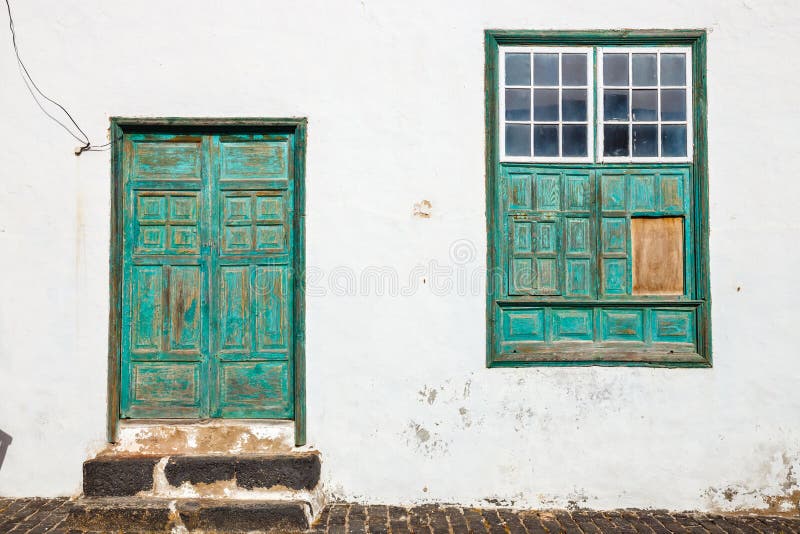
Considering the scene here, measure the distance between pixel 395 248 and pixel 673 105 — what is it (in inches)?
98.9

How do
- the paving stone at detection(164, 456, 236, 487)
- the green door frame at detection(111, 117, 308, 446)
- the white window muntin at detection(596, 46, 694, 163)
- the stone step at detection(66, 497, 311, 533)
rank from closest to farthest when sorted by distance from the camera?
the stone step at detection(66, 497, 311, 533) → the paving stone at detection(164, 456, 236, 487) → the green door frame at detection(111, 117, 308, 446) → the white window muntin at detection(596, 46, 694, 163)

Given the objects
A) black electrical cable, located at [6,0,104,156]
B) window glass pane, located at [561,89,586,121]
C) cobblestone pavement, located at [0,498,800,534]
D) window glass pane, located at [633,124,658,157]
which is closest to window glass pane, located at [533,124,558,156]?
window glass pane, located at [561,89,586,121]

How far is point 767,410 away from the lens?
17.6ft

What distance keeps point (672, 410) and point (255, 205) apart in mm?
3638

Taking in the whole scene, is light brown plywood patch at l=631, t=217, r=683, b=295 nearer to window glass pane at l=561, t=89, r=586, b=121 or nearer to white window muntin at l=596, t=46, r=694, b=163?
white window muntin at l=596, t=46, r=694, b=163

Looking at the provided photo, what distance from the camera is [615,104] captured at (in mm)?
5566

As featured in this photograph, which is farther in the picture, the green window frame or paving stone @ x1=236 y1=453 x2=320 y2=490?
the green window frame

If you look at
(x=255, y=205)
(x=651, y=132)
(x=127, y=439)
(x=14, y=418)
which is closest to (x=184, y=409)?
(x=127, y=439)

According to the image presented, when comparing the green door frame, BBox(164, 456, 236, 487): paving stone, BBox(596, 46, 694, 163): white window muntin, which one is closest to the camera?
BBox(164, 456, 236, 487): paving stone

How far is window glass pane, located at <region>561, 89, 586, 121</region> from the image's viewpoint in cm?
556

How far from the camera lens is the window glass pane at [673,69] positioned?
552 centimetres

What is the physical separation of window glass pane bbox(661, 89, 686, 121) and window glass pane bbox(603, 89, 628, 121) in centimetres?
30

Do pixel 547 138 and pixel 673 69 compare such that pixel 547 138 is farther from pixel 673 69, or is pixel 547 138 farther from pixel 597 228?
pixel 673 69

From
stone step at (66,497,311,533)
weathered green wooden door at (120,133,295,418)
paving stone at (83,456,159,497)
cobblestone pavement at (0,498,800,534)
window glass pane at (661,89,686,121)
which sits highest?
window glass pane at (661,89,686,121)
